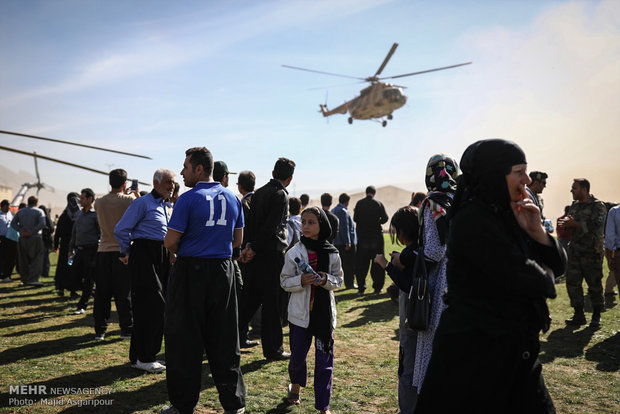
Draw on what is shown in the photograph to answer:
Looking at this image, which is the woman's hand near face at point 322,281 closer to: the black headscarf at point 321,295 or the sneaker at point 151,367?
the black headscarf at point 321,295

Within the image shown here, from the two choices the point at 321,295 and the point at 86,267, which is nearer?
the point at 321,295

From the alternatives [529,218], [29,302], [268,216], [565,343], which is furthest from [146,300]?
[29,302]

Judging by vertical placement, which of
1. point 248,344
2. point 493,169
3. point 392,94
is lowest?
point 248,344

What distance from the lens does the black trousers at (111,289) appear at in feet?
20.9

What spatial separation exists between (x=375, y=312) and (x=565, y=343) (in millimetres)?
3246

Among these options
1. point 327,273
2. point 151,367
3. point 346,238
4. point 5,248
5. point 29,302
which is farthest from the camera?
point 5,248

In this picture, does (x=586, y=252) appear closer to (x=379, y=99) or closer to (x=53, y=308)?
(x=53, y=308)

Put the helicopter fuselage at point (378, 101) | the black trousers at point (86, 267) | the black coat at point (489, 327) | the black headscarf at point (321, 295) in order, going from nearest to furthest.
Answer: the black coat at point (489, 327)
the black headscarf at point (321, 295)
the black trousers at point (86, 267)
the helicopter fuselage at point (378, 101)

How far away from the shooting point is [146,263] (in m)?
5.34

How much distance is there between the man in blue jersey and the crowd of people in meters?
0.01

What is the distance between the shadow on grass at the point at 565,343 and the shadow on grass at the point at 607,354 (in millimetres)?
139

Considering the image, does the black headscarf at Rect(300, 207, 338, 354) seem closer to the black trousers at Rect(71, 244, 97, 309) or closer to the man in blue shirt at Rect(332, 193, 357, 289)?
the black trousers at Rect(71, 244, 97, 309)

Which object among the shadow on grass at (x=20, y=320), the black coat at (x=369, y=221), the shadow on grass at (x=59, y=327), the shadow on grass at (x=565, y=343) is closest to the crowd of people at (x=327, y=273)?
the shadow on grass at (x=565, y=343)

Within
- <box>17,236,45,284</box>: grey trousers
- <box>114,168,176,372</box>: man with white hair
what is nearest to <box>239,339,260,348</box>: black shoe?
<box>114,168,176,372</box>: man with white hair
